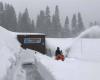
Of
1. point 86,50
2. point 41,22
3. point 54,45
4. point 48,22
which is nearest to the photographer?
point 54,45

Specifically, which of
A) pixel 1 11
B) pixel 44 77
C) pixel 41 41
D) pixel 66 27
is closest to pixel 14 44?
pixel 41 41

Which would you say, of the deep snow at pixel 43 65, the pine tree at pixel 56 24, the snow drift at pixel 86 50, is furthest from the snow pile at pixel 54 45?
the pine tree at pixel 56 24

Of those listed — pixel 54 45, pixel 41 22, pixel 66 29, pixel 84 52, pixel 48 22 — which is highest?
pixel 41 22

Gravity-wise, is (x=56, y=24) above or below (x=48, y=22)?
below

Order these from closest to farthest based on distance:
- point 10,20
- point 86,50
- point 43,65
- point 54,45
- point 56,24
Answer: point 43,65 < point 54,45 < point 86,50 < point 10,20 < point 56,24

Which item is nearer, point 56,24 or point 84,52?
point 84,52

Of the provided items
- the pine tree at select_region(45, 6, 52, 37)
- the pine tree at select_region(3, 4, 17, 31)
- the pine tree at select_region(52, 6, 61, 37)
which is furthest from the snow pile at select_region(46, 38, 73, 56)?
the pine tree at select_region(52, 6, 61, 37)

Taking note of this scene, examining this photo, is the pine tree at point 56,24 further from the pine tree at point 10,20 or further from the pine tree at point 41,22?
the pine tree at point 10,20

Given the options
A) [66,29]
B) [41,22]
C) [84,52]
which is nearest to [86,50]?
[84,52]

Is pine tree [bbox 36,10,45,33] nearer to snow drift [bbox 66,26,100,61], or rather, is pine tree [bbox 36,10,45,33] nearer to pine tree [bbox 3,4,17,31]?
pine tree [bbox 3,4,17,31]

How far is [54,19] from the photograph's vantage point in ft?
330

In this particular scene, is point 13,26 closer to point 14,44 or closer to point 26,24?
point 26,24

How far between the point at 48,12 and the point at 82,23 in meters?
13.5

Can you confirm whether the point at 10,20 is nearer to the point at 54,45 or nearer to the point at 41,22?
the point at 41,22
